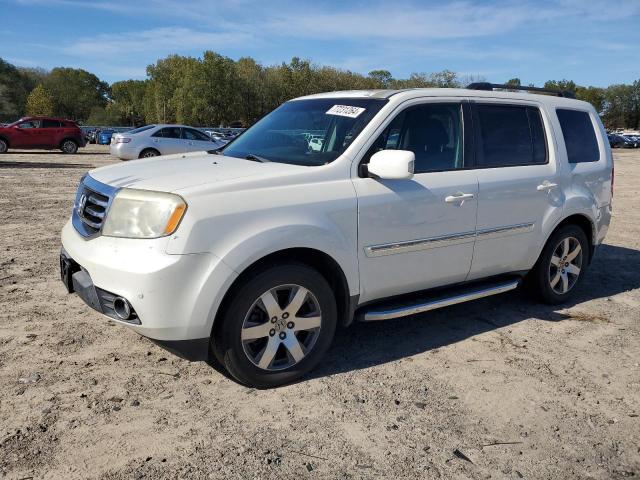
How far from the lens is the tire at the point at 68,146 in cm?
2688

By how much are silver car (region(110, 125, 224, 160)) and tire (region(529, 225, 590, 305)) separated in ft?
49.5

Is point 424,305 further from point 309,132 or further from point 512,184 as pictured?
point 309,132

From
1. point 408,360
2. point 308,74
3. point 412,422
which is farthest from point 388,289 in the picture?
point 308,74

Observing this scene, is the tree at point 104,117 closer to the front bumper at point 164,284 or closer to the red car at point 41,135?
the red car at point 41,135

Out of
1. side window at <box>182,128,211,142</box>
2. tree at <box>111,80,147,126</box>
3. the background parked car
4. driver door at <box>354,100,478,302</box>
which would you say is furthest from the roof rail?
tree at <box>111,80,147,126</box>

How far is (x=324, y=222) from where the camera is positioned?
11.7 ft

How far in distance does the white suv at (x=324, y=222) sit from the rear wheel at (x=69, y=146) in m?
24.9

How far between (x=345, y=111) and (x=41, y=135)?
84.0 ft

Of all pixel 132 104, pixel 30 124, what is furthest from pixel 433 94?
pixel 132 104

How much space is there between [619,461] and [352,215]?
1995mm

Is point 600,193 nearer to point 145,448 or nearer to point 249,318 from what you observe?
point 249,318

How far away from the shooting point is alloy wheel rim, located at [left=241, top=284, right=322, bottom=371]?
11.3 ft

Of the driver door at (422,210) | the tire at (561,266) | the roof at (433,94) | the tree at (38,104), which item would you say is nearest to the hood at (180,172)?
the driver door at (422,210)

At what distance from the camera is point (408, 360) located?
409cm
